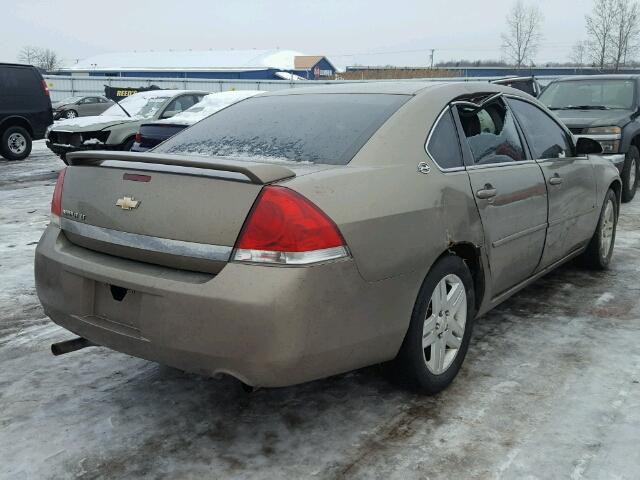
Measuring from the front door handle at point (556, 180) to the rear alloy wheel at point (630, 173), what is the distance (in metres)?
5.25

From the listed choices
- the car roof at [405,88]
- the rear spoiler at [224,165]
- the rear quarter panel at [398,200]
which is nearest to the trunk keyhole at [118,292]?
the rear spoiler at [224,165]

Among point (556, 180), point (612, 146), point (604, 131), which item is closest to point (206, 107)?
point (604, 131)

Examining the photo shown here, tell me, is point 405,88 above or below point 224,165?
above

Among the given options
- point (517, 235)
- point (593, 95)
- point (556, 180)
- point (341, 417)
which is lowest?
point (341, 417)

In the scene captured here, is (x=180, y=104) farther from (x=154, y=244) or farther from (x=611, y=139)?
(x=154, y=244)

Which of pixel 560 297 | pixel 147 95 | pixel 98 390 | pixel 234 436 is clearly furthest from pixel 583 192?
pixel 147 95

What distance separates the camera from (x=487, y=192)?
3.47m

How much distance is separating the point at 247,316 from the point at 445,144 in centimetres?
150

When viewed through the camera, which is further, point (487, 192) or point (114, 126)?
point (114, 126)

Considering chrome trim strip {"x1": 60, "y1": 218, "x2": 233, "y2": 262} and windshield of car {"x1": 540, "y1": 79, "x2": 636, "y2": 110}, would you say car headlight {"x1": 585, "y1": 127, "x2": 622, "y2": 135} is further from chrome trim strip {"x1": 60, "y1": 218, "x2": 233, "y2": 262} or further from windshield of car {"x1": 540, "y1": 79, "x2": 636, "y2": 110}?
chrome trim strip {"x1": 60, "y1": 218, "x2": 233, "y2": 262}

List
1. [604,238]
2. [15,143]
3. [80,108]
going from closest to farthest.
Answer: [604,238]
[15,143]
[80,108]

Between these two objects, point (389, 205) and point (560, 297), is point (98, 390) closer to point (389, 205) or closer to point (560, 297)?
point (389, 205)

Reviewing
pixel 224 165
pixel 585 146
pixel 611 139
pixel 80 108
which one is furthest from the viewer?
pixel 80 108

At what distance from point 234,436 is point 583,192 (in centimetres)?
318
